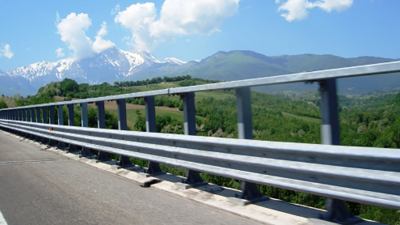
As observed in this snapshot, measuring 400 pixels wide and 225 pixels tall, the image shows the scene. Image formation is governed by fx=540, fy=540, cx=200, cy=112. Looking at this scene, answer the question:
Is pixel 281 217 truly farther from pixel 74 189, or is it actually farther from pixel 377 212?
pixel 74 189

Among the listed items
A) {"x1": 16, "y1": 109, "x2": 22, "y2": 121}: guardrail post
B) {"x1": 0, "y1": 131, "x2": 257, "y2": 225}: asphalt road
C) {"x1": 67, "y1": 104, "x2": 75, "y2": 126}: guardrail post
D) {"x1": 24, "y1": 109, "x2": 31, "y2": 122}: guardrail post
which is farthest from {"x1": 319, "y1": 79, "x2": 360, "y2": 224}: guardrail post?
{"x1": 16, "y1": 109, "x2": 22, "y2": 121}: guardrail post

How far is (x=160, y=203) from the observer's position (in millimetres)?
7074

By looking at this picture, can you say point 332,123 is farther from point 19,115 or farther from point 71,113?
point 19,115

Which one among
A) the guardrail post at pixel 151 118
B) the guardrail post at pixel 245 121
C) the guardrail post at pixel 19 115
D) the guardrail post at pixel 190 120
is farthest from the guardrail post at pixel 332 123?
the guardrail post at pixel 19 115

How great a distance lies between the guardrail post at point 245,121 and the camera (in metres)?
6.43

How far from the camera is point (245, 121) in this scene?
648cm

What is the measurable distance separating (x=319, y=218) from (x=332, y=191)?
1.77ft

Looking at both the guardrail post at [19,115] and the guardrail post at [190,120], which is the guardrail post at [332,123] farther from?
the guardrail post at [19,115]

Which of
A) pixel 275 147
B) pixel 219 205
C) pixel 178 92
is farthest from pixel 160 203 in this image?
pixel 275 147

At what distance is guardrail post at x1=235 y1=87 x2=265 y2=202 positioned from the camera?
6.43 meters

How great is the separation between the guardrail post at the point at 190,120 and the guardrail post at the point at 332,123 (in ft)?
9.34

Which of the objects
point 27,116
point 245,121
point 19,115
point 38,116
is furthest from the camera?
point 19,115

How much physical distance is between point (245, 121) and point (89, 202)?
98.7 inches

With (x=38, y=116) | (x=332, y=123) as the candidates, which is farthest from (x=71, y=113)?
(x=332, y=123)
